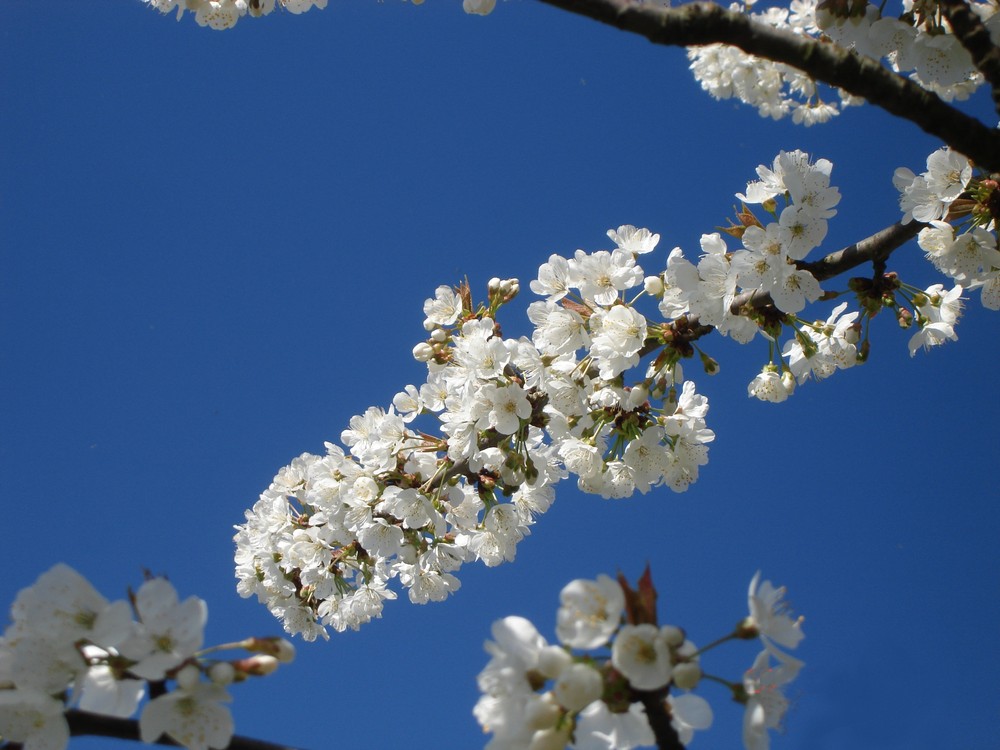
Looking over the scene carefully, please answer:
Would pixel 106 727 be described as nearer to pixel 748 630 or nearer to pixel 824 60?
pixel 748 630

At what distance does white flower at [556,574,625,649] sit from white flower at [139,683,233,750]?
83 cm

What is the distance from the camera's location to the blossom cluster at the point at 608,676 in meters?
1.63

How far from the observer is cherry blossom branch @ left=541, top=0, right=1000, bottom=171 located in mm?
2104

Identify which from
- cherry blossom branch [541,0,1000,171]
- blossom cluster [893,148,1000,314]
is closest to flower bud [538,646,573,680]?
cherry blossom branch [541,0,1000,171]

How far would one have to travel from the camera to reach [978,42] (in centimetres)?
229

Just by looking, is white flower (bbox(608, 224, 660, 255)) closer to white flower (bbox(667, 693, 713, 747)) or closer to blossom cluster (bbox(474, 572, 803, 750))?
blossom cluster (bbox(474, 572, 803, 750))

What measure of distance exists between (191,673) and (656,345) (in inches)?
111

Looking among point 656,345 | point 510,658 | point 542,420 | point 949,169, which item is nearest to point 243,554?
point 542,420

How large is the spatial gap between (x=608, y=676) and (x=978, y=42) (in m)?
2.34

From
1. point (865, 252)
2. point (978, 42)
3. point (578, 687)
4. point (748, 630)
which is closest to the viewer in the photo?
point (578, 687)

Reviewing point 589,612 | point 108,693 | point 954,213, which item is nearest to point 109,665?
point 108,693

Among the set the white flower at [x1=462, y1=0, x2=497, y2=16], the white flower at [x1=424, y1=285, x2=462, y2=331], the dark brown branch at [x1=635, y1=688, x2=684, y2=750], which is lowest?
the dark brown branch at [x1=635, y1=688, x2=684, y2=750]

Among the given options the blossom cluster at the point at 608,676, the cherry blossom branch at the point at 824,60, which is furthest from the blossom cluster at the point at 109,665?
the cherry blossom branch at the point at 824,60

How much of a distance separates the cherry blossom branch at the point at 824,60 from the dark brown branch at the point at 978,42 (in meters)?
0.18
